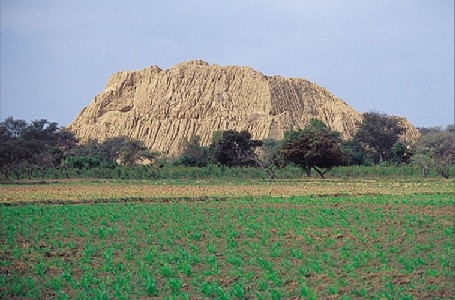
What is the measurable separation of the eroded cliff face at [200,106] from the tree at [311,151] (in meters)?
56.4

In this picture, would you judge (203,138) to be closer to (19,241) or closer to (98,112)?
(98,112)

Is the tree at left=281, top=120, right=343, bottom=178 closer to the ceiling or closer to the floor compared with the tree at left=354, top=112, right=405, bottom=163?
closer to the floor

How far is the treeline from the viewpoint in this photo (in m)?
57.2

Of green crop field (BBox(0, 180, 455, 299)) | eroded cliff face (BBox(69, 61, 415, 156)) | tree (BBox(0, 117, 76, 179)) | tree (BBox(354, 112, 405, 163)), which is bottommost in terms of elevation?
green crop field (BBox(0, 180, 455, 299))

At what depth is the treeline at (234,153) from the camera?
57.2m

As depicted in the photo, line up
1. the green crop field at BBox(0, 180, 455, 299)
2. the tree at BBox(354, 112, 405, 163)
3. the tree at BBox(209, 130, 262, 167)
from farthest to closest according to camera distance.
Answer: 1. the tree at BBox(354, 112, 405, 163)
2. the tree at BBox(209, 130, 262, 167)
3. the green crop field at BBox(0, 180, 455, 299)

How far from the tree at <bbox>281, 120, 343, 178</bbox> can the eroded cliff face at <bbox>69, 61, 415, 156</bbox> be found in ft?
185

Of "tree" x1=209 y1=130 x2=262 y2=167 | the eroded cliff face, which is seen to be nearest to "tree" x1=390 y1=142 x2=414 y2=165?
"tree" x1=209 y1=130 x2=262 y2=167

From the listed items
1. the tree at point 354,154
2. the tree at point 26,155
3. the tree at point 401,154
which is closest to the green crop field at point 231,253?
the tree at point 26,155

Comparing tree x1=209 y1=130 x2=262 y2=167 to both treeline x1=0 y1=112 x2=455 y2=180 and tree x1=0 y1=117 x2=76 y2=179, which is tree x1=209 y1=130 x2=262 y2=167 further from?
tree x1=0 y1=117 x2=76 y2=179

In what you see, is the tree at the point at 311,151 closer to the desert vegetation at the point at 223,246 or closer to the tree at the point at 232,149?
the tree at the point at 232,149

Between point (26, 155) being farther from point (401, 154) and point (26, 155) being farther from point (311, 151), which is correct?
point (401, 154)

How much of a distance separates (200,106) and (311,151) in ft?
233

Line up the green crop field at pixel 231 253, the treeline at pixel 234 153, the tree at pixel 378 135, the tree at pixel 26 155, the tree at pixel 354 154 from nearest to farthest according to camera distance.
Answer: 1. the green crop field at pixel 231 253
2. the tree at pixel 26 155
3. the treeline at pixel 234 153
4. the tree at pixel 354 154
5. the tree at pixel 378 135
